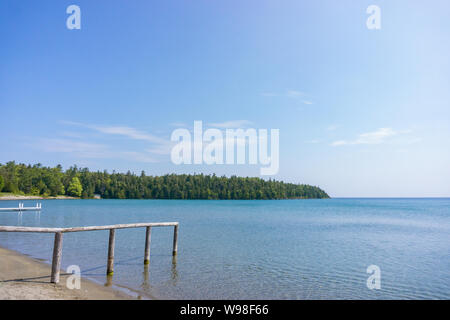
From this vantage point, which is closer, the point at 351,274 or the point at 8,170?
the point at 351,274

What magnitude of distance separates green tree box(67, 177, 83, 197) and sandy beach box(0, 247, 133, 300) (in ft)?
542

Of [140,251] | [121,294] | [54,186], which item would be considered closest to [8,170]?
[54,186]

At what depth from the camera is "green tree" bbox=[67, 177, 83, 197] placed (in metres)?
162

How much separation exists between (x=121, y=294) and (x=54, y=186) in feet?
535

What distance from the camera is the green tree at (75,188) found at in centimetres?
16225

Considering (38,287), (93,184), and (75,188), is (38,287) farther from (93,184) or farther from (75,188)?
(93,184)

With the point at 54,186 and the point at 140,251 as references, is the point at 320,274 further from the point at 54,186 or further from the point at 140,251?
the point at 54,186

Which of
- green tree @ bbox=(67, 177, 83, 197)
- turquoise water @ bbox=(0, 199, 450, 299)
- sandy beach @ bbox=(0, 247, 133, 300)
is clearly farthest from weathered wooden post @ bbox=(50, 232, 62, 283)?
green tree @ bbox=(67, 177, 83, 197)

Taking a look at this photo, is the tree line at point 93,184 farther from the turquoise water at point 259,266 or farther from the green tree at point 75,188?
the turquoise water at point 259,266

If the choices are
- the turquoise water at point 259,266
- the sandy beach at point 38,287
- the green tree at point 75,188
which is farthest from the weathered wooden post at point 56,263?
the green tree at point 75,188

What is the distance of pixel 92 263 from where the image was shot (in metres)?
15.8

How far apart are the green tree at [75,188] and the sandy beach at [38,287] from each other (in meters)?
165

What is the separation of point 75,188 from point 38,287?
17058cm
